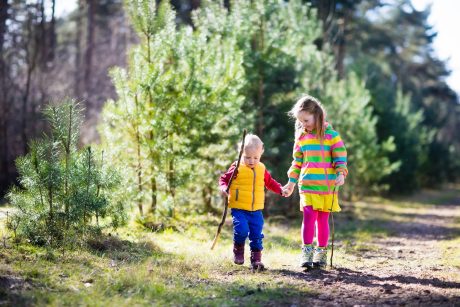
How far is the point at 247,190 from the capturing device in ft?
18.7

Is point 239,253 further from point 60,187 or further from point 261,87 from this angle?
point 261,87

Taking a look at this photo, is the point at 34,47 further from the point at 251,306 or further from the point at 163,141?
the point at 251,306

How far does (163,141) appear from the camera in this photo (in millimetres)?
8023

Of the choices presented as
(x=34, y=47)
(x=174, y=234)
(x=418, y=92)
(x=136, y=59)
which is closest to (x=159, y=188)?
(x=174, y=234)

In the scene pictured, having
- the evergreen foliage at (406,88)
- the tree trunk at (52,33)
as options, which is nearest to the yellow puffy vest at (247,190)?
the tree trunk at (52,33)

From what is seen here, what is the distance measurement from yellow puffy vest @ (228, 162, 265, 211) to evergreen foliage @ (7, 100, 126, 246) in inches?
59.9

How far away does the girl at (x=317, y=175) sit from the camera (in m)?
5.65

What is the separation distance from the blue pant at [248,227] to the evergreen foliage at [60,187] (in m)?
1.57

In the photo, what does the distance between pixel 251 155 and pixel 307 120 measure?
0.75 metres

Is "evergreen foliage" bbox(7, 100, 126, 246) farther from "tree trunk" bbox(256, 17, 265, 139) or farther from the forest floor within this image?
"tree trunk" bbox(256, 17, 265, 139)

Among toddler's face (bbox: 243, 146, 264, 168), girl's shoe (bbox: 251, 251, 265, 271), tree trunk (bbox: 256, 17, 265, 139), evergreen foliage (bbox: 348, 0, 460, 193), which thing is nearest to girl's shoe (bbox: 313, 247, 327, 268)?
girl's shoe (bbox: 251, 251, 265, 271)

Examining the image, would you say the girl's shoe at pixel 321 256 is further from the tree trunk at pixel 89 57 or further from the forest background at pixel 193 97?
the tree trunk at pixel 89 57

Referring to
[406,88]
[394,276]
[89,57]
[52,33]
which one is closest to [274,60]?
[394,276]

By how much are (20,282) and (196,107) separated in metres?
4.48
